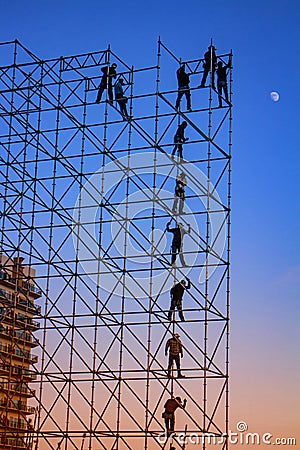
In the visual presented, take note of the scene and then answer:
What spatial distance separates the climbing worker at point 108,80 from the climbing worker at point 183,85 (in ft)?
5.81

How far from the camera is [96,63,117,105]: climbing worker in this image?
83.0ft

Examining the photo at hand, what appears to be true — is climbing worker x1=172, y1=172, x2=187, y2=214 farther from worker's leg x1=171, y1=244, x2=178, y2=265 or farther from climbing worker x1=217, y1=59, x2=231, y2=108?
climbing worker x1=217, y1=59, x2=231, y2=108

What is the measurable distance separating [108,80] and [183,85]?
79.6 inches

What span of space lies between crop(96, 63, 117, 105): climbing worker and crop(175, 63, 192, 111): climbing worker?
177 centimetres

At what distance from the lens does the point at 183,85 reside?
80.3ft

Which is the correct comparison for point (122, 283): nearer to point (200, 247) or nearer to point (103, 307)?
point (103, 307)

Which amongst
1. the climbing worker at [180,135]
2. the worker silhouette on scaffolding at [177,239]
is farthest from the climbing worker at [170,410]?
the climbing worker at [180,135]

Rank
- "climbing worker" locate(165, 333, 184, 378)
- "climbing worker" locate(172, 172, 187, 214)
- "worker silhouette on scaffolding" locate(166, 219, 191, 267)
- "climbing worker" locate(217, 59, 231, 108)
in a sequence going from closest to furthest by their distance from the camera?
"climbing worker" locate(165, 333, 184, 378)
"worker silhouette on scaffolding" locate(166, 219, 191, 267)
"climbing worker" locate(172, 172, 187, 214)
"climbing worker" locate(217, 59, 231, 108)

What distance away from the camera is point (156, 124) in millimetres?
23969

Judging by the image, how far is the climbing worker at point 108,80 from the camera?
83.0 ft

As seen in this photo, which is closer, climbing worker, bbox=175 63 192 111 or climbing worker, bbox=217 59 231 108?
climbing worker, bbox=175 63 192 111

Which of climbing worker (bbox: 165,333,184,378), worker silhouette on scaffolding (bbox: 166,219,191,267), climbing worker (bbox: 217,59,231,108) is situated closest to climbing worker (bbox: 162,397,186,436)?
climbing worker (bbox: 165,333,184,378)

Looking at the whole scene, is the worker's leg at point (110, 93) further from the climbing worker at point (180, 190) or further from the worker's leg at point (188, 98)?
the climbing worker at point (180, 190)

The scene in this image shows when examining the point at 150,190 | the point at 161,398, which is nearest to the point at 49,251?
the point at 150,190
